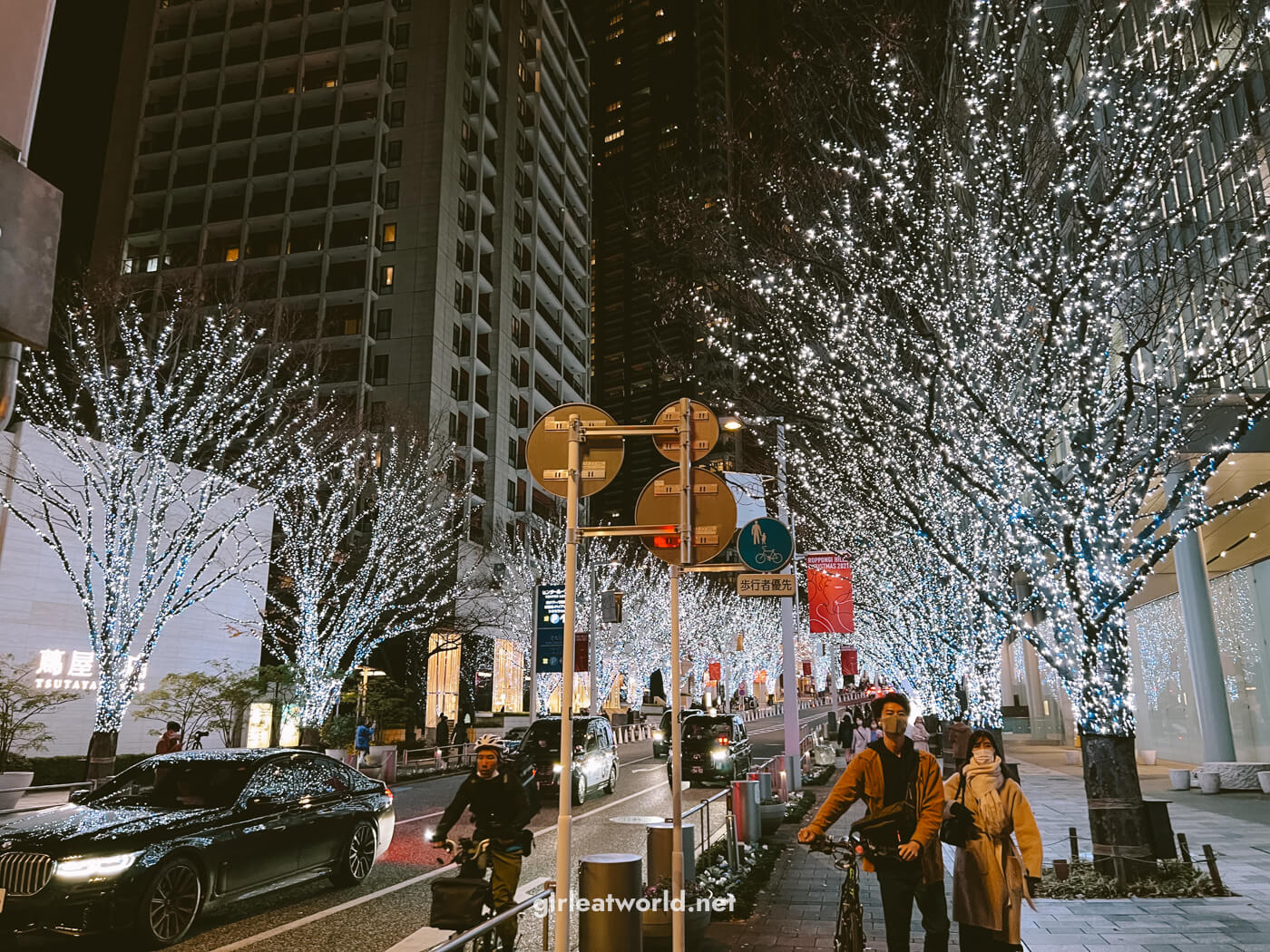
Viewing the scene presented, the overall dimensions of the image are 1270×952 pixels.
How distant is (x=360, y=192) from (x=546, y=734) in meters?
41.9

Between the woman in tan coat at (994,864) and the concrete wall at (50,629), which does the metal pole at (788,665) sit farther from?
the concrete wall at (50,629)

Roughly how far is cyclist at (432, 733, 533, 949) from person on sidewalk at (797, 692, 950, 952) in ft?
8.15

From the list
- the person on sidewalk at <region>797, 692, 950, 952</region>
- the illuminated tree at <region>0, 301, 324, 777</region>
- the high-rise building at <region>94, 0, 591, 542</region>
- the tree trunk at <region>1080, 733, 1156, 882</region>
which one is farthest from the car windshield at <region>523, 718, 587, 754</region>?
the high-rise building at <region>94, 0, 591, 542</region>

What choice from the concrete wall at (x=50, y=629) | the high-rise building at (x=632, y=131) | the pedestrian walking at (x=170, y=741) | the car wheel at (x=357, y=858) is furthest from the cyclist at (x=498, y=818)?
the high-rise building at (x=632, y=131)

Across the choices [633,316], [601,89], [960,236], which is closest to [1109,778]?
[960,236]

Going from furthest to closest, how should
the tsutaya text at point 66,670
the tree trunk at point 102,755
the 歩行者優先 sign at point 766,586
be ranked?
the tsutaya text at point 66,670, the tree trunk at point 102,755, the 歩行者優先 sign at point 766,586

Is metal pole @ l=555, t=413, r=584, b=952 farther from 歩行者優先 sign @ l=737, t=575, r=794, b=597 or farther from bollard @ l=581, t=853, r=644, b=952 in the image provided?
歩行者優先 sign @ l=737, t=575, r=794, b=597

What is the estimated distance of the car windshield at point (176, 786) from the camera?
774 centimetres

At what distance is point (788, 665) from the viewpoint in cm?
1644

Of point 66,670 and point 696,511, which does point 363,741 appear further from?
point 696,511

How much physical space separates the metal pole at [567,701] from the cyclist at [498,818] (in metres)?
1.59

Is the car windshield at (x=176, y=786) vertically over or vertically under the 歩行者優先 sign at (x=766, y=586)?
under

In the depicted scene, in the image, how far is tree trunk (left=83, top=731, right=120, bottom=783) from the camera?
1484cm

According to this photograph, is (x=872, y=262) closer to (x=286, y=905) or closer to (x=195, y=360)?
(x=286, y=905)
